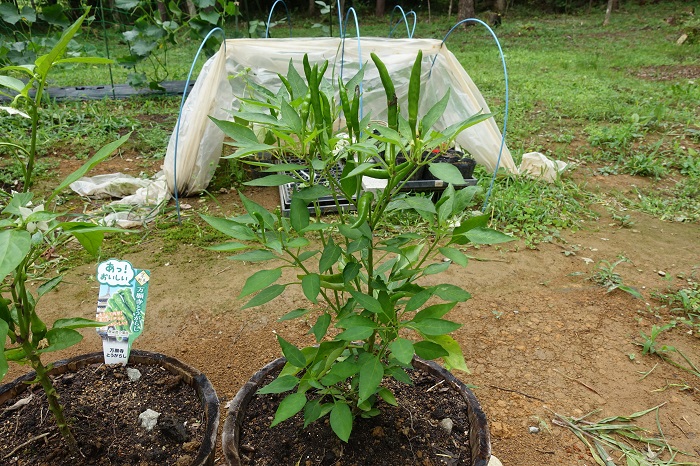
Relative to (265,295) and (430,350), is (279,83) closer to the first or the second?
(265,295)

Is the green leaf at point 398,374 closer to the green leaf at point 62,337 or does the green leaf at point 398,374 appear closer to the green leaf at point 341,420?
the green leaf at point 341,420

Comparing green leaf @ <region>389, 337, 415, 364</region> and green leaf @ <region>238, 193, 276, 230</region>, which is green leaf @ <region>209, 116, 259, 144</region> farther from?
green leaf @ <region>389, 337, 415, 364</region>

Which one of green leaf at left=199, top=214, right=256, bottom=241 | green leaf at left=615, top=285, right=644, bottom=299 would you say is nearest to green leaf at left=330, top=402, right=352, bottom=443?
green leaf at left=199, top=214, right=256, bottom=241

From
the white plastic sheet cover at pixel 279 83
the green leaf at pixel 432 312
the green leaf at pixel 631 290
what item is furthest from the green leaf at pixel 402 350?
the white plastic sheet cover at pixel 279 83

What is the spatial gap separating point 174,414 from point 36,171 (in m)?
3.20

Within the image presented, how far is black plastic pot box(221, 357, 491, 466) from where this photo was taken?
124 cm

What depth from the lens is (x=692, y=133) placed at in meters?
4.80

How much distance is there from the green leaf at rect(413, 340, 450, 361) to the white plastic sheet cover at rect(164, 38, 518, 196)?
2.70 metres

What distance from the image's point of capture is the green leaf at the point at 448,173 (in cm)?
91

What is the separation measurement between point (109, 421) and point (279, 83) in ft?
9.59

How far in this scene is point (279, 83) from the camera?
3.81m

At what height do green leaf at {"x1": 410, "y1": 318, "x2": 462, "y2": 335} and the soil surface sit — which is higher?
green leaf at {"x1": 410, "y1": 318, "x2": 462, "y2": 335}

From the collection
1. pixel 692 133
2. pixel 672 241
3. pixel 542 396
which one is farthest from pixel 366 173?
pixel 692 133

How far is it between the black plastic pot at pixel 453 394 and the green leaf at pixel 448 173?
706mm
